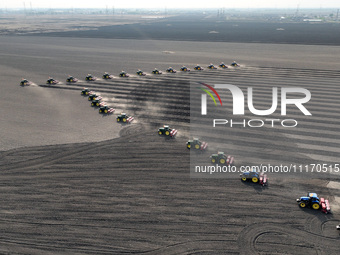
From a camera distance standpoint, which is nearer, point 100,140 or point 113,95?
point 100,140

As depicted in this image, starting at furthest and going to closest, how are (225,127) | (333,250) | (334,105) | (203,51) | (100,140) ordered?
(203,51) → (334,105) → (225,127) → (100,140) → (333,250)

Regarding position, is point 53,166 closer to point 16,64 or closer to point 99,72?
point 99,72

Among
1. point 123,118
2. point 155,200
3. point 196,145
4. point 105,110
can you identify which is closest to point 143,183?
point 155,200

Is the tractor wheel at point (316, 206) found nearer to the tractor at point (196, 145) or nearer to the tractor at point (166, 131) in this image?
the tractor at point (196, 145)

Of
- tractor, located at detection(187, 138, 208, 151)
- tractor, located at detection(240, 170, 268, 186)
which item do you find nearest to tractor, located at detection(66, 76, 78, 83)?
tractor, located at detection(187, 138, 208, 151)

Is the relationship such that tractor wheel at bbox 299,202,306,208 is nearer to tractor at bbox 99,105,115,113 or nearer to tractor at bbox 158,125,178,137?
tractor at bbox 158,125,178,137

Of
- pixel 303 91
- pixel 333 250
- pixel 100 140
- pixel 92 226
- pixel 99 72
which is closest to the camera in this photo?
pixel 333 250

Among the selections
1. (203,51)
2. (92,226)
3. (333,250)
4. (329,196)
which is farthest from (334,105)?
(203,51)

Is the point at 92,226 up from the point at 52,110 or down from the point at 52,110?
down
